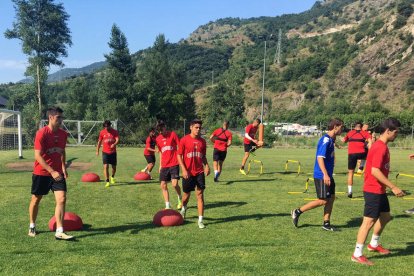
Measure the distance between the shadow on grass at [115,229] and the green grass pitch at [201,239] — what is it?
2 centimetres

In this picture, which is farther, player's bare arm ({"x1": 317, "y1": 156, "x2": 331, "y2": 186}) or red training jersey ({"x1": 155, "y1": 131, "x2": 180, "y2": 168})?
red training jersey ({"x1": 155, "y1": 131, "x2": 180, "y2": 168})

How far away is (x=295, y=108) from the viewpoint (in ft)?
318

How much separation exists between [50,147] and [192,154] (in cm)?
278

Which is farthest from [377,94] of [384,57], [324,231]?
[324,231]

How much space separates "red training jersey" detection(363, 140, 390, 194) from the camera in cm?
600

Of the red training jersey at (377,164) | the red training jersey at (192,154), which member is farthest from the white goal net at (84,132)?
the red training jersey at (377,164)

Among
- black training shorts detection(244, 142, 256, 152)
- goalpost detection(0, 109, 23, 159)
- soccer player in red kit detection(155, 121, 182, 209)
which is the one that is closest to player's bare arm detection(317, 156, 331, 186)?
soccer player in red kit detection(155, 121, 182, 209)

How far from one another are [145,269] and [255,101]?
10446cm

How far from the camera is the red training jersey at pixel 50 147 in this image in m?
7.09

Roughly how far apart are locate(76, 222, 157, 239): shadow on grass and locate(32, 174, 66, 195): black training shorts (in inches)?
40.6

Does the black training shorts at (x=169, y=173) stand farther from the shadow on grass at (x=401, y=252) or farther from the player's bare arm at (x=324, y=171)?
the shadow on grass at (x=401, y=252)

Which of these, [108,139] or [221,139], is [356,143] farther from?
[108,139]

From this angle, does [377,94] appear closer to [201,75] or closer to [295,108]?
[295,108]

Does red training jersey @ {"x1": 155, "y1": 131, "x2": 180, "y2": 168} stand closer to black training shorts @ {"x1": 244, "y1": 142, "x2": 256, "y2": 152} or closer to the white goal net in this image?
black training shorts @ {"x1": 244, "y1": 142, "x2": 256, "y2": 152}
